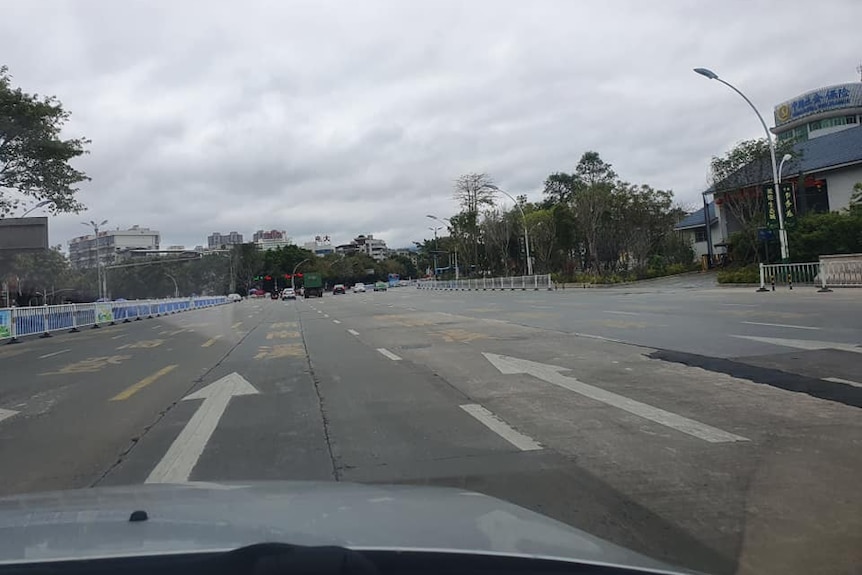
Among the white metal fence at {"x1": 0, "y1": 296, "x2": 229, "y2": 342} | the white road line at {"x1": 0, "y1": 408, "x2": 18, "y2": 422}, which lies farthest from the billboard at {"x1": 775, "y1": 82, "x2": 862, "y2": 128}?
the white road line at {"x1": 0, "y1": 408, "x2": 18, "y2": 422}

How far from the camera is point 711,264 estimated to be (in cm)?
5575

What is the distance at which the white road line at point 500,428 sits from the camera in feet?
20.8

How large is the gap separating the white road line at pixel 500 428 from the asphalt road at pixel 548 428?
0.07 feet

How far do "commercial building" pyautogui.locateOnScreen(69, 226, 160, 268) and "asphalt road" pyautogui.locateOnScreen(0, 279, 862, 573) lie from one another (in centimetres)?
5326

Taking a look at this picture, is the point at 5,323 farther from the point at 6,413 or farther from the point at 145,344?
the point at 6,413

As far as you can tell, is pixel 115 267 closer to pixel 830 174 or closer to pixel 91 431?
pixel 830 174

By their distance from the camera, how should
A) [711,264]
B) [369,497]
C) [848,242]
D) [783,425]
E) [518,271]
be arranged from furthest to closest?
[518,271]
[711,264]
[848,242]
[783,425]
[369,497]

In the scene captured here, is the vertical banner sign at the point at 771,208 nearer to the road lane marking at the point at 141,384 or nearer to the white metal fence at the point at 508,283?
the white metal fence at the point at 508,283

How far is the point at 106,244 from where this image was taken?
69.1 m

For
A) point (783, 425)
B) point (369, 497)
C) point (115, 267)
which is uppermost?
point (115, 267)

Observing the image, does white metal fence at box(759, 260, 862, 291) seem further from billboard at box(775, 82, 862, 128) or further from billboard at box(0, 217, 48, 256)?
billboard at box(775, 82, 862, 128)

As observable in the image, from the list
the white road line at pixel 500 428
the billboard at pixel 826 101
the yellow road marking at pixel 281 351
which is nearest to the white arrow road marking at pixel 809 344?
the white road line at pixel 500 428

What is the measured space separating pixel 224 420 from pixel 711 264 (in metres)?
54.1

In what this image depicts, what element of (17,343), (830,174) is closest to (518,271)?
(830,174)
